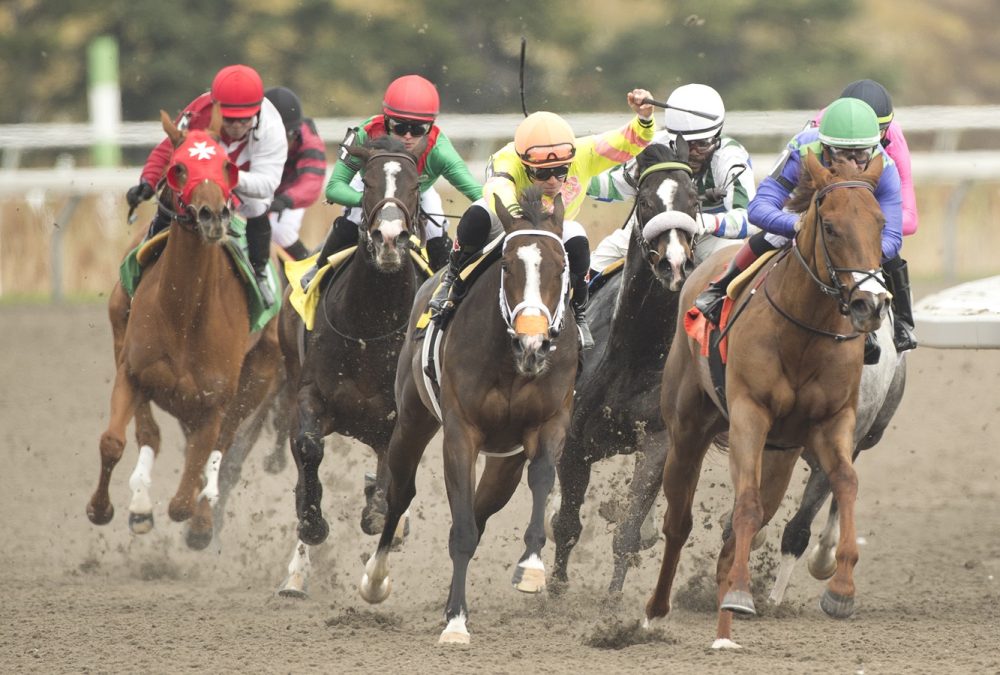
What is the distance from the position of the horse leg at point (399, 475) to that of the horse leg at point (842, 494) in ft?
6.13

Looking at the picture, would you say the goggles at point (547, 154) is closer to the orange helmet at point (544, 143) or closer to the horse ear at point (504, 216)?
the orange helmet at point (544, 143)

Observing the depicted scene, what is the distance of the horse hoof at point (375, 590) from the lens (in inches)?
305

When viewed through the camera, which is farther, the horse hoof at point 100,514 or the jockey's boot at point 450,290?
the horse hoof at point 100,514

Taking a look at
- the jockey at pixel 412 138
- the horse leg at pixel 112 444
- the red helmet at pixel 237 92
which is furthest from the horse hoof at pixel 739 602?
the red helmet at pixel 237 92

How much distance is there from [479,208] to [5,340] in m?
8.44

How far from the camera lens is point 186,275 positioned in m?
8.55

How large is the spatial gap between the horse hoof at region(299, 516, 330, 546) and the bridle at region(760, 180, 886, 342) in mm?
2609

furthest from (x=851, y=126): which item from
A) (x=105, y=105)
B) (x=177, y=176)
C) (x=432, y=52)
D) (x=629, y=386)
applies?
(x=432, y=52)

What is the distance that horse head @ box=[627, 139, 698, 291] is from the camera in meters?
7.41

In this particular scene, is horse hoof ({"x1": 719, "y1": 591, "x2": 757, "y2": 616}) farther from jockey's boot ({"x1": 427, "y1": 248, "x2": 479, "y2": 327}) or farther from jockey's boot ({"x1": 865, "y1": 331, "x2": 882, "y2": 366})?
jockey's boot ({"x1": 427, "y1": 248, "x2": 479, "y2": 327})

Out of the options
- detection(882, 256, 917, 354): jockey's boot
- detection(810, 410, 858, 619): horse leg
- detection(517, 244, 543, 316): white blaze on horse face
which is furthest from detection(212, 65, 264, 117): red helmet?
detection(810, 410, 858, 619): horse leg

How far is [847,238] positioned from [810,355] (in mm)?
569

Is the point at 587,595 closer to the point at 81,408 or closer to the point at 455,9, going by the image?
the point at 81,408

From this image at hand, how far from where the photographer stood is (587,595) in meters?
8.10
